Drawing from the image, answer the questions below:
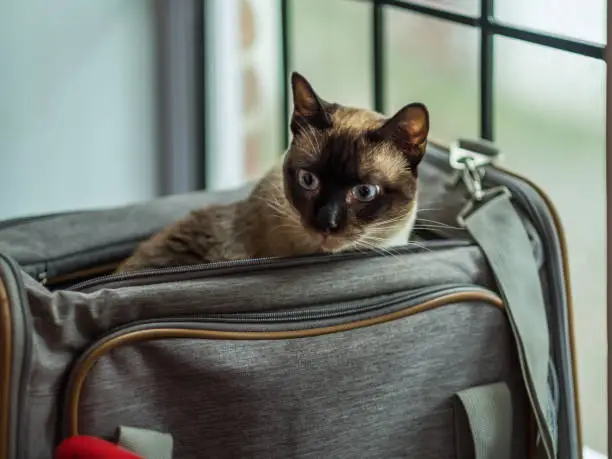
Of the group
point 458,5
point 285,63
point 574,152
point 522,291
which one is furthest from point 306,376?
point 285,63

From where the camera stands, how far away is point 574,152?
1243 mm

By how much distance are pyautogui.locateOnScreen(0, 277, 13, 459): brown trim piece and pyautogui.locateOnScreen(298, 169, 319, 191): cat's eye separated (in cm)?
34

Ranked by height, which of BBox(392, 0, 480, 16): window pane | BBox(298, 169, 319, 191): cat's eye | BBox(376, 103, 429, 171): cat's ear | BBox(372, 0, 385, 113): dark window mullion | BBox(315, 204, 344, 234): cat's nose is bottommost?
BBox(315, 204, 344, 234): cat's nose

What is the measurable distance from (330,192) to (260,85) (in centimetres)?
84

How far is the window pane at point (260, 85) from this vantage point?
1715 millimetres

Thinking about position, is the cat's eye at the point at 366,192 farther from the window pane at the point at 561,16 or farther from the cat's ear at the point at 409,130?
the window pane at the point at 561,16

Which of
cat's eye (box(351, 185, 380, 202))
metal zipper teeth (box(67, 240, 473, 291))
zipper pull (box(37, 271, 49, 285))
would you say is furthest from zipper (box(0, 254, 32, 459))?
cat's eye (box(351, 185, 380, 202))

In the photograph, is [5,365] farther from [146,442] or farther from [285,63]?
[285,63]

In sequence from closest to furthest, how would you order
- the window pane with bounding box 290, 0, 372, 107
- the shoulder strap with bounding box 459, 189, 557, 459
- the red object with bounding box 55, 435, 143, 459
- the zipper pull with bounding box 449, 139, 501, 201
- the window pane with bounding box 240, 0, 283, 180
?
the red object with bounding box 55, 435, 143, 459 → the shoulder strap with bounding box 459, 189, 557, 459 → the zipper pull with bounding box 449, 139, 501, 201 → the window pane with bounding box 290, 0, 372, 107 → the window pane with bounding box 240, 0, 283, 180

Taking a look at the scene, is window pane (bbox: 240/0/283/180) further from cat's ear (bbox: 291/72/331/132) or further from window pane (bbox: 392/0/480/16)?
cat's ear (bbox: 291/72/331/132)

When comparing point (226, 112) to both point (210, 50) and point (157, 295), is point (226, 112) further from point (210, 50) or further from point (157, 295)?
point (157, 295)

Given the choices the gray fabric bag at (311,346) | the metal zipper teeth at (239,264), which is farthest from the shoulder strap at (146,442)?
the metal zipper teeth at (239,264)

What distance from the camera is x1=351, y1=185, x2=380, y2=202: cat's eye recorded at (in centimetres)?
98

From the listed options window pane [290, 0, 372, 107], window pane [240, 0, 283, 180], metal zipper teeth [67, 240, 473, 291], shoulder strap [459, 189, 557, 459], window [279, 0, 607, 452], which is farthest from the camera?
window pane [240, 0, 283, 180]
